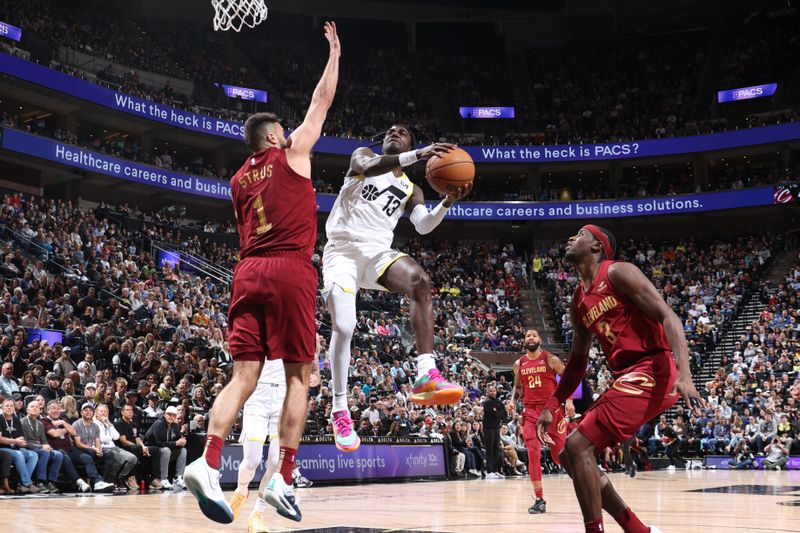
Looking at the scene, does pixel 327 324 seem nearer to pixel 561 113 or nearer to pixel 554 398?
pixel 554 398

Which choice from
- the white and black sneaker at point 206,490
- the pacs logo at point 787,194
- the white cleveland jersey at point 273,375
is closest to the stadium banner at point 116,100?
the white cleveland jersey at point 273,375

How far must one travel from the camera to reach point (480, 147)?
3791cm

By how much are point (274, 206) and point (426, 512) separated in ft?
16.3

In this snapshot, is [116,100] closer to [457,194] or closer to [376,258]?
[376,258]

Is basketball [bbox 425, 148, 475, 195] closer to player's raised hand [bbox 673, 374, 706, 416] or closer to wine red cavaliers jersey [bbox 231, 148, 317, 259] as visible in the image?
wine red cavaliers jersey [bbox 231, 148, 317, 259]

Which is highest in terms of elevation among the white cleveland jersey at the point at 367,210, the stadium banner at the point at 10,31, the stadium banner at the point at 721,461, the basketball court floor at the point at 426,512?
the stadium banner at the point at 10,31

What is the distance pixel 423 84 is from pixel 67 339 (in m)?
29.9

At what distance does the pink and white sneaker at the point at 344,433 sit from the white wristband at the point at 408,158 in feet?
6.32

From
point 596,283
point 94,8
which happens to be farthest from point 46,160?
point 596,283

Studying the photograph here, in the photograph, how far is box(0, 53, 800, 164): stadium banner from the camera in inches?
1118

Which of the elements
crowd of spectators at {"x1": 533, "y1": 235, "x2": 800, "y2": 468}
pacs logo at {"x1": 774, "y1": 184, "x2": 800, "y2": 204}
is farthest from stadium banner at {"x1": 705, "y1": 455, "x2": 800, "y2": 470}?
pacs logo at {"x1": 774, "y1": 184, "x2": 800, "y2": 204}

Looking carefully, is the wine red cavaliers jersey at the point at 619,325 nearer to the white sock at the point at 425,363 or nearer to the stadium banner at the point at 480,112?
the white sock at the point at 425,363

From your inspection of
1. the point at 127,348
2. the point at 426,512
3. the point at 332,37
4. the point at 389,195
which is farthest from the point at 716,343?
the point at 332,37

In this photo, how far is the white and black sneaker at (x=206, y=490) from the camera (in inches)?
169
